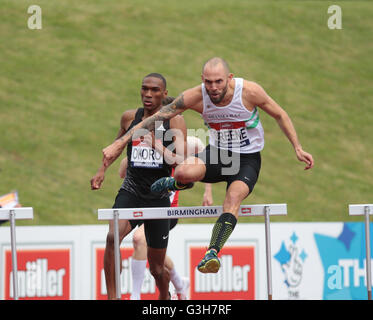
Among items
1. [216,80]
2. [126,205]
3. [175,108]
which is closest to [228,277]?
[126,205]

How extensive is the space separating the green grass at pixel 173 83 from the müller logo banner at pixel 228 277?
20.8 ft

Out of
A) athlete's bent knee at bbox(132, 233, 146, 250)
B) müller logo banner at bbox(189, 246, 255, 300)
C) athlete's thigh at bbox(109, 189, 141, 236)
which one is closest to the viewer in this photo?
athlete's thigh at bbox(109, 189, 141, 236)

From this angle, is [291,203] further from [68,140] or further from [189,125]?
[68,140]

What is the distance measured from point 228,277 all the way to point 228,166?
16.3 ft

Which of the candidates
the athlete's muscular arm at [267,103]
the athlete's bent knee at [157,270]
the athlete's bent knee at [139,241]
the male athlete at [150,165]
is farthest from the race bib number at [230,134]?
the athlete's bent knee at [139,241]

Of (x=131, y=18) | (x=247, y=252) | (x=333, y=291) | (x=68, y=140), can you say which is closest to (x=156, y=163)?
(x=247, y=252)

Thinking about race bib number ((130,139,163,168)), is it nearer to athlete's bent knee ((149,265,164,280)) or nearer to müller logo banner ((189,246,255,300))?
athlete's bent knee ((149,265,164,280))

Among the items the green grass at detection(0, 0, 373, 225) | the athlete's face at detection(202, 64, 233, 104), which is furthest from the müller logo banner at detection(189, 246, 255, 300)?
the green grass at detection(0, 0, 373, 225)

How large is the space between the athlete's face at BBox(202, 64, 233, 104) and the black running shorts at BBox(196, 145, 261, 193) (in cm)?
57

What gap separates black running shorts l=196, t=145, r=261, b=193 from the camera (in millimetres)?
6922

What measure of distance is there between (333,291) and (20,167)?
10.2m

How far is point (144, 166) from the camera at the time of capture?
7844 millimetres

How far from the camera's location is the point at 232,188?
6734mm

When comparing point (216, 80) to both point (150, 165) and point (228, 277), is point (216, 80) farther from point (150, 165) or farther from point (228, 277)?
point (228, 277)
